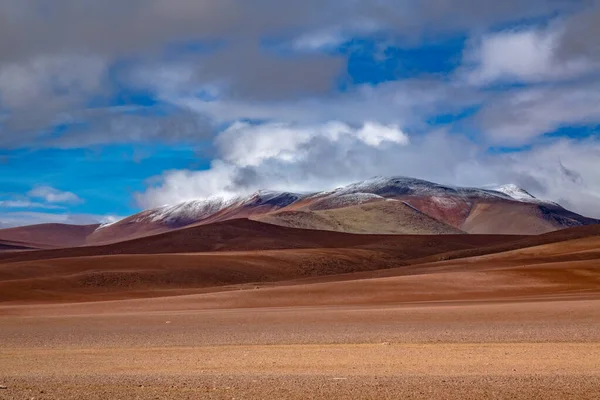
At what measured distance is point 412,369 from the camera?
1559 cm

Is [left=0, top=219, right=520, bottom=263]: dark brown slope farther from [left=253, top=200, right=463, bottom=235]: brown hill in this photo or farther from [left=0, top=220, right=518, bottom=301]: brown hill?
[left=253, top=200, right=463, bottom=235]: brown hill

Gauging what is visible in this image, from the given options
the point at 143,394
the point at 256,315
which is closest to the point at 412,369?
the point at 143,394

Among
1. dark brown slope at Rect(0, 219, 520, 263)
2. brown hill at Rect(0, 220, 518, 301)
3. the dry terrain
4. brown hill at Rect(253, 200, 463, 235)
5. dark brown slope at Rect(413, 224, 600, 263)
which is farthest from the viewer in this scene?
brown hill at Rect(253, 200, 463, 235)

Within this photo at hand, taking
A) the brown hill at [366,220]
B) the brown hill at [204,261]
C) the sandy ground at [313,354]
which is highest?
the brown hill at [366,220]

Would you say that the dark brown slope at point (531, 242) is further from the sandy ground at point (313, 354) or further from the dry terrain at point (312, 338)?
the sandy ground at point (313, 354)

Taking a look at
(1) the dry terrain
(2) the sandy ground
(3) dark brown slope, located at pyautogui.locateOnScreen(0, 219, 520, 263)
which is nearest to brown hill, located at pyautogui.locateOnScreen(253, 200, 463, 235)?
(3) dark brown slope, located at pyautogui.locateOnScreen(0, 219, 520, 263)

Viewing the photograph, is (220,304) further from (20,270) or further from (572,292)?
(20,270)

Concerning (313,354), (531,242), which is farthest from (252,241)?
(313,354)

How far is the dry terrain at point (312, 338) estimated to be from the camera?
524 inches

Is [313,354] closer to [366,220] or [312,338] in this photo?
[312,338]

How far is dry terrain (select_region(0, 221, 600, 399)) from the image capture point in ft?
43.7

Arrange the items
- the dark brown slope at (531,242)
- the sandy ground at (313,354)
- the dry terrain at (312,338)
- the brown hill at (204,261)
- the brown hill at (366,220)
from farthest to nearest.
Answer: the brown hill at (366,220) < the dark brown slope at (531,242) < the brown hill at (204,261) < the dry terrain at (312,338) < the sandy ground at (313,354)

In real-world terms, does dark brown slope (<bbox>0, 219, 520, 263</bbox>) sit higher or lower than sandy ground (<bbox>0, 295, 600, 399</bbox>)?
higher

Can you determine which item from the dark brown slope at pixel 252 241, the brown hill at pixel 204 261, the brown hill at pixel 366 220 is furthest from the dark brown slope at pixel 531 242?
the brown hill at pixel 366 220
